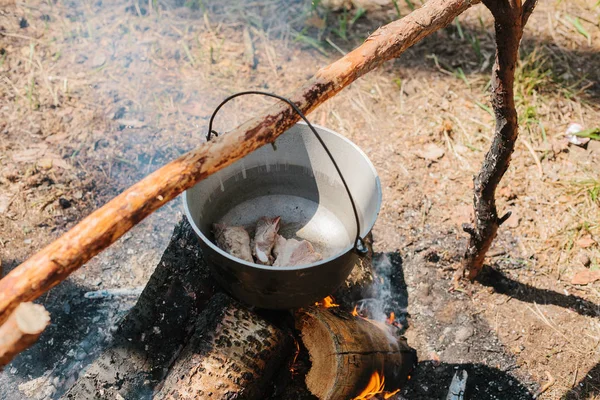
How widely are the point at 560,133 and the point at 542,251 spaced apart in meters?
1.13

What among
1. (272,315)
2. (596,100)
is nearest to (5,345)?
(272,315)

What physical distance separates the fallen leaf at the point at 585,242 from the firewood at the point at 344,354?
1524 mm

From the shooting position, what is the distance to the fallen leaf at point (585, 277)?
291cm

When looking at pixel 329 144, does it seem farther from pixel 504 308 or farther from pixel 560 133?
pixel 560 133

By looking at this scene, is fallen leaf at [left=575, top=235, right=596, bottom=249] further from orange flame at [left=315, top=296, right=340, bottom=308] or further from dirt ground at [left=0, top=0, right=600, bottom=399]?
orange flame at [left=315, top=296, right=340, bottom=308]

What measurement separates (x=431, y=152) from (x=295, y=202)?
1.47 metres

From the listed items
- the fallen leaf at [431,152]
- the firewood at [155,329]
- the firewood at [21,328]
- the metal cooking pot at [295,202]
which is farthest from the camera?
the fallen leaf at [431,152]

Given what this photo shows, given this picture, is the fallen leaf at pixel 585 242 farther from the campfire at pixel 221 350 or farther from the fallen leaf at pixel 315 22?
the fallen leaf at pixel 315 22

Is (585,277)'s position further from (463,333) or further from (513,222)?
(463,333)

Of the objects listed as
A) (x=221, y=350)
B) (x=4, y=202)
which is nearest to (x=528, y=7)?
(x=221, y=350)

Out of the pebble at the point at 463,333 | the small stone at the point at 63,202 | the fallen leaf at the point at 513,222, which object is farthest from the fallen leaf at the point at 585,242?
the small stone at the point at 63,202

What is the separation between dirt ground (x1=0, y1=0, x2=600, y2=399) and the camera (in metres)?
2.65

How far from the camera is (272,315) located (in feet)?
7.25

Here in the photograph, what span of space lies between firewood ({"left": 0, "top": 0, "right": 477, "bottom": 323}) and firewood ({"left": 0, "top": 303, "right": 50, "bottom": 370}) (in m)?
0.07
